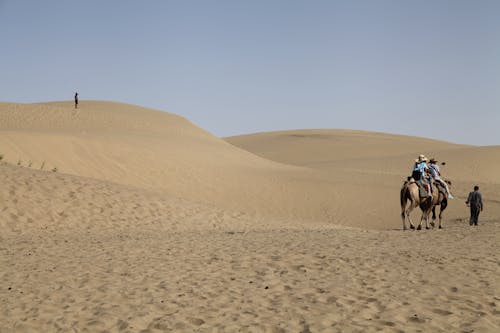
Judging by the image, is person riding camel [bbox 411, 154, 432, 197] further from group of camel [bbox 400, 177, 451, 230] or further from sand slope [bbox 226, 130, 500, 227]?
sand slope [bbox 226, 130, 500, 227]

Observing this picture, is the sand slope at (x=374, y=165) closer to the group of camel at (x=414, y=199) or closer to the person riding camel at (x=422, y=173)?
the group of camel at (x=414, y=199)

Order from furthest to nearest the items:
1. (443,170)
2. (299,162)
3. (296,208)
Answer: (299,162), (443,170), (296,208)

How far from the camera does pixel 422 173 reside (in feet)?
56.1

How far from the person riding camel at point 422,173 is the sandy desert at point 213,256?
70.5 inches

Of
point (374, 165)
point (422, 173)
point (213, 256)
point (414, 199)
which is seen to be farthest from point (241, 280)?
point (374, 165)

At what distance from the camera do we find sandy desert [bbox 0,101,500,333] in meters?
6.68

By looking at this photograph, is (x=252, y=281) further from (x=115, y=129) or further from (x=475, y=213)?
(x=115, y=129)

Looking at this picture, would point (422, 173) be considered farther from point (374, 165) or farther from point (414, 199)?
point (374, 165)

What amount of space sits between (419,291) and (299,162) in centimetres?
5819

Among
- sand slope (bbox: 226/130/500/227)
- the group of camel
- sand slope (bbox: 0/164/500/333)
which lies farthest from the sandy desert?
the group of camel

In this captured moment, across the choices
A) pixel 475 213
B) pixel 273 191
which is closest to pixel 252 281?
pixel 475 213

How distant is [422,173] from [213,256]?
357 inches

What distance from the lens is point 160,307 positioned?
7.14 metres

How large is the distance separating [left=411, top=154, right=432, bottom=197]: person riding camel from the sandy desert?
1.79 m
